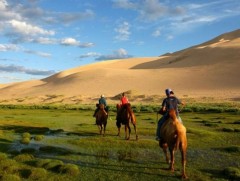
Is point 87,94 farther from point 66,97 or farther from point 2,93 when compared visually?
point 2,93

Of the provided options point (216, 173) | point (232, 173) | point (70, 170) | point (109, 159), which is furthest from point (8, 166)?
point (232, 173)

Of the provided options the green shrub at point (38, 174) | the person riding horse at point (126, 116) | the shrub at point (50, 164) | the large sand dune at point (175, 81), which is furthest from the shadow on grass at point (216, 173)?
the large sand dune at point (175, 81)

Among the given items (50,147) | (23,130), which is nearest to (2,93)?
(23,130)

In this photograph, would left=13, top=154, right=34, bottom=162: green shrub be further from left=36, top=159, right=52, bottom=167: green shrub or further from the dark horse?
the dark horse

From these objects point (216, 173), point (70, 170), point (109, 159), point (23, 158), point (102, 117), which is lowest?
point (216, 173)

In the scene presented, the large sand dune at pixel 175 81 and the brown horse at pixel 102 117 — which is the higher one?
the large sand dune at pixel 175 81

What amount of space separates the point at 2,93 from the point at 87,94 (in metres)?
67.1

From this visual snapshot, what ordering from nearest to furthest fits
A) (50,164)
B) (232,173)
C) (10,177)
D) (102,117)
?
(10,177), (232,173), (50,164), (102,117)

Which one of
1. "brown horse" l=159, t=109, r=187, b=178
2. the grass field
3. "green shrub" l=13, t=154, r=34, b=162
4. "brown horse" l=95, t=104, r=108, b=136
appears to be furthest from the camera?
"brown horse" l=95, t=104, r=108, b=136

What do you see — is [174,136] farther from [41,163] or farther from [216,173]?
[41,163]

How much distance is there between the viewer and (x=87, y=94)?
105 meters

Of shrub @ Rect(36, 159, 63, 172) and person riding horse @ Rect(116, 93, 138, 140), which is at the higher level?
person riding horse @ Rect(116, 93, 138, 140)

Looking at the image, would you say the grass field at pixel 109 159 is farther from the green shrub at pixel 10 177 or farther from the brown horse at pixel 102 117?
the brown horse at pixel 102 117

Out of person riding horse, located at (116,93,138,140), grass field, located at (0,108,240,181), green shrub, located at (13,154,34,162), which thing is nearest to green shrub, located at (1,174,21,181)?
grass field, located at (0,108,240,181)
